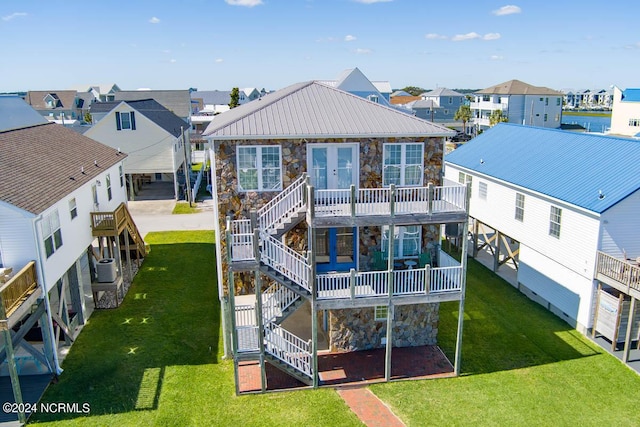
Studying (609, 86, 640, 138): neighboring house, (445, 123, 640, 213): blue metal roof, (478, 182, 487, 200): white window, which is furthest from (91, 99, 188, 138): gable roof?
(609, 86, 640, 138): neighboring house

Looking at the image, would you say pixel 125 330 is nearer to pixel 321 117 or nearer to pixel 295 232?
pixel 295 232

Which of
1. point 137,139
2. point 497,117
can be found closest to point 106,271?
point 137,139

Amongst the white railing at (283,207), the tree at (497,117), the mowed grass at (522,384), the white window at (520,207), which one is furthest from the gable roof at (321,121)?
the tree at (497,117)

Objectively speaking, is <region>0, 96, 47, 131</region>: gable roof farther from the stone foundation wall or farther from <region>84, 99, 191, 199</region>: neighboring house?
the stone foundation wall

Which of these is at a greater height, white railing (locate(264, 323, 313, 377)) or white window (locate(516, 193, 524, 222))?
white window (locate(516, 193, 524, 222))

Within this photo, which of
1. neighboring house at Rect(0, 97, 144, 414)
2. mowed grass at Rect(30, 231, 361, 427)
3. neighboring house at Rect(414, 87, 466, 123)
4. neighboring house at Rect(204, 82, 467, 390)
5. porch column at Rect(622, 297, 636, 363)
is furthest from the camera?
neighboring house at Rect(414, 87, 466, 123)

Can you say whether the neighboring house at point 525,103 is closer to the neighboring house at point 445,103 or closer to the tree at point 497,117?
the tree at point 497,117

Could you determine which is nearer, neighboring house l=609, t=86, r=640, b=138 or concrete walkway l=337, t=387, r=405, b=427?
concrete walkway l=337, t=387, r=405, b=427
